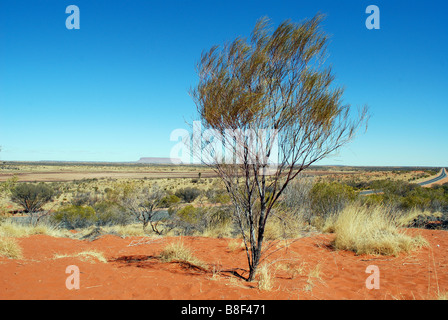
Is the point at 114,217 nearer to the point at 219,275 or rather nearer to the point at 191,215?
the point at 191,215

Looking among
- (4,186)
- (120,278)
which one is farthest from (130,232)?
(120,278)

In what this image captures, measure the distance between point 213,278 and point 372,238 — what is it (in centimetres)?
491

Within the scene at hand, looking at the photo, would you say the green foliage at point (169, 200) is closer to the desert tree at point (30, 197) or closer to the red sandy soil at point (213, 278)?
the desert tree at point (30, 197)

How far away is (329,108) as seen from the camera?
16.7 ft

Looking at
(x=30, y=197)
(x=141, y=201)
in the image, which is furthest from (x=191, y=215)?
(x=30, y=197)

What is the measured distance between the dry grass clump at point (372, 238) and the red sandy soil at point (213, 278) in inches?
11.3

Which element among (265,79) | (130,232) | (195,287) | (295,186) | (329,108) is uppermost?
(265,79)

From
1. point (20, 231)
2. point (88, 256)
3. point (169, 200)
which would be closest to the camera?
point (88, 256)

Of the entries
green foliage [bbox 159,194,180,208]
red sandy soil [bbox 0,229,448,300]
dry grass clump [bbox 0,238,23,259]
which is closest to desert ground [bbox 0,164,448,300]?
red sandy soil [bbox 0,229,448,300]

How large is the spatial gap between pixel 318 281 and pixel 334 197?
9.52 meters

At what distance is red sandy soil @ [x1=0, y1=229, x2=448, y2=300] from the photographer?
174 inches

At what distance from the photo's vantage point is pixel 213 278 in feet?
17.5
